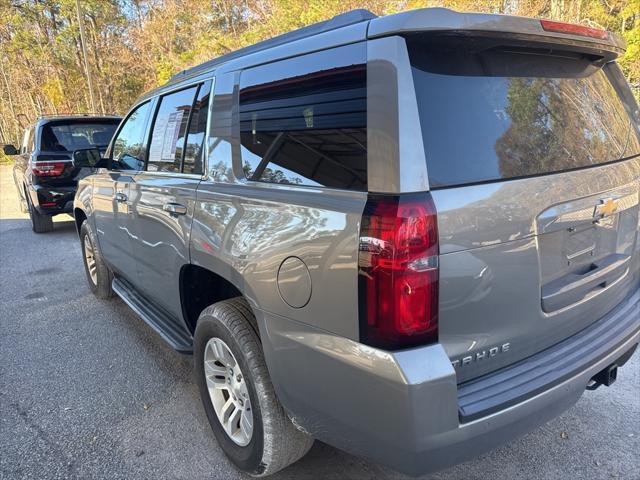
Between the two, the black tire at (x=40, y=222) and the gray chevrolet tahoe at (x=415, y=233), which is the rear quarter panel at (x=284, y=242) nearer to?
the gray chevrolet tahoe at (x=415, y=233)

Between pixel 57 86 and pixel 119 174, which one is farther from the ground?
pixel 57 86

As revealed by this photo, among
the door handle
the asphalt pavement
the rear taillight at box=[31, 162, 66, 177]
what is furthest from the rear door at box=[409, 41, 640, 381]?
the rear taillight at box=[31, 162, 66, 177]

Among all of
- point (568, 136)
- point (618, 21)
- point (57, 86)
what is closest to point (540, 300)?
point (568, 136)

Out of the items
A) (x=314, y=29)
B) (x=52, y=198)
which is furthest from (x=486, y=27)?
(x=52, y=198)

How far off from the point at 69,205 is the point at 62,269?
1850 mm

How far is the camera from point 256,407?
2.04m

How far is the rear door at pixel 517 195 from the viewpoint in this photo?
5.11ft

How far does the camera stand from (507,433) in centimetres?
166

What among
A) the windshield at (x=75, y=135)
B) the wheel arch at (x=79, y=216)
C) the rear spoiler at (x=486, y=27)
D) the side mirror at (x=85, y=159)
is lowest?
the wheel arch at (x=79, y=216)

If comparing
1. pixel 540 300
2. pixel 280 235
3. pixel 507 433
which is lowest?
pixel 507 433

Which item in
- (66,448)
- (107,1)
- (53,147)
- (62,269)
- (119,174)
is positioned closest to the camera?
(66,448)

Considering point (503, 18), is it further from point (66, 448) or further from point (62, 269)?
point (62, 269)

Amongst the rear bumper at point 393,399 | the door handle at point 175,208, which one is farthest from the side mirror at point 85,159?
the rear bumper at point 393,399

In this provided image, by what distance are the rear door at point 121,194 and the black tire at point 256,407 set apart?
1.47 meters
